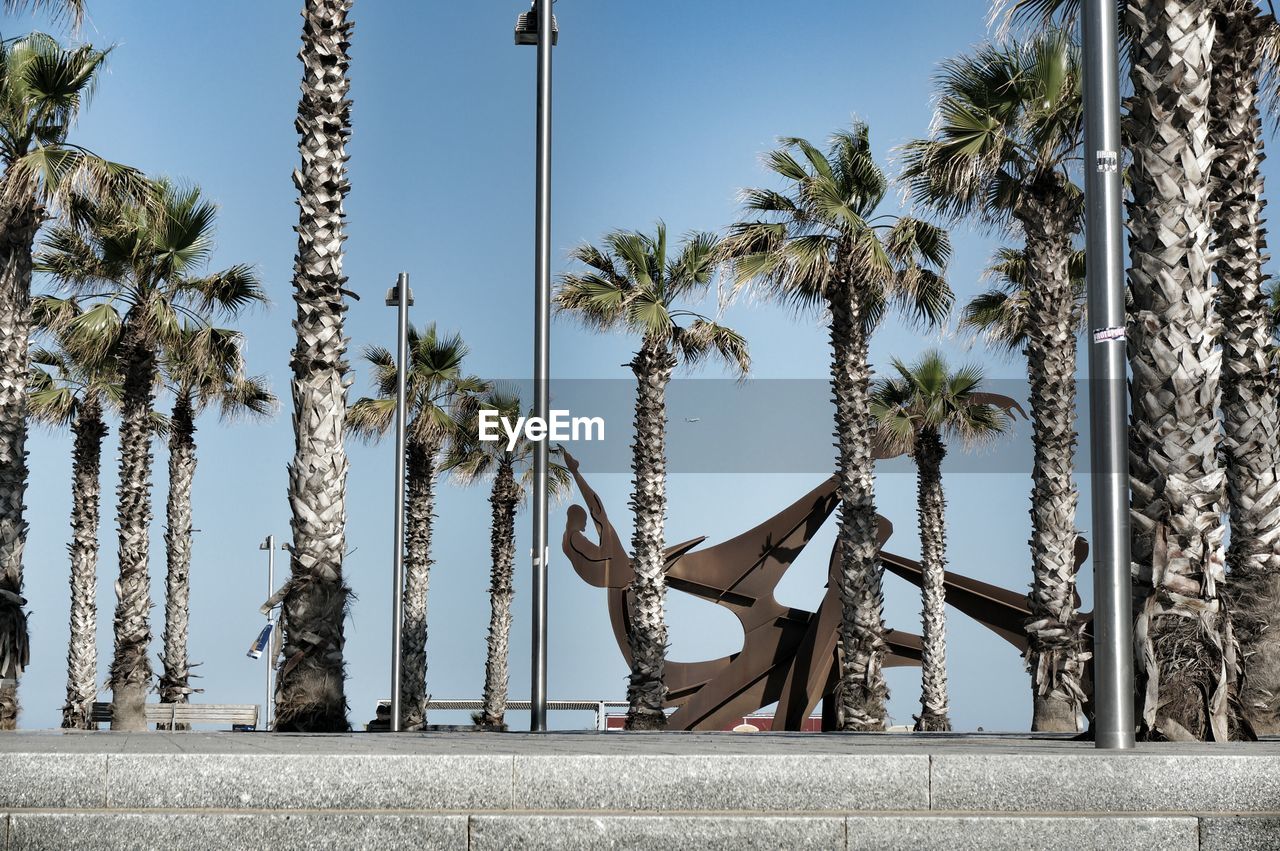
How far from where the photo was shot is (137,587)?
23797 millimetres

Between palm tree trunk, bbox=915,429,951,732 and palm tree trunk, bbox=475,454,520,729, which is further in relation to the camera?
palm tree trunk, bbox=475,454,520,729

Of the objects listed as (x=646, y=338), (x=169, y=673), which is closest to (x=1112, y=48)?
(x=646, y=338)

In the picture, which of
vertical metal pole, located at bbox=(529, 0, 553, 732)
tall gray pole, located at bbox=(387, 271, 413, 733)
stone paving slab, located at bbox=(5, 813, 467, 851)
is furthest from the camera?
tall gray pole, located at bbox=(387, 271, 413, 733)

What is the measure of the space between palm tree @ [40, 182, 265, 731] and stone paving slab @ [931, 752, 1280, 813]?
19.5 metres

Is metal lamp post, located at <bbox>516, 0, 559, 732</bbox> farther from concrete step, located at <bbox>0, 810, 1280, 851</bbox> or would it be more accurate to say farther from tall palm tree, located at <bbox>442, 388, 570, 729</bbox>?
tall palm tree, located at <bbox>442, 388, 570, 729</bbox>

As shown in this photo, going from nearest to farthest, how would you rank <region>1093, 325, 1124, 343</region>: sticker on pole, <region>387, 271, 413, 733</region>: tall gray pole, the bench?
<region>1093, 325, 1124, 343</region>: sticker on pole
<region>387, 271, 413, 733</region>: tall gray pole
the bench

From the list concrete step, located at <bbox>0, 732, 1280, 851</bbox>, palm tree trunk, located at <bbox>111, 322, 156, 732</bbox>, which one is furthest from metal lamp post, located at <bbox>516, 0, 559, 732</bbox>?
palm tree trunk, located at <bbox>111, 322, 156, 732</bbox>

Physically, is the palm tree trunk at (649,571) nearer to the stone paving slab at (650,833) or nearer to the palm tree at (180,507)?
the palm tree at (180,507)

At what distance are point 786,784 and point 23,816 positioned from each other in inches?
130

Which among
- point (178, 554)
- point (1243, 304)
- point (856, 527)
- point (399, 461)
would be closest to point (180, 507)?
point (178, 554)

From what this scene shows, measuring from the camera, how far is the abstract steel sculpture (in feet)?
96.3

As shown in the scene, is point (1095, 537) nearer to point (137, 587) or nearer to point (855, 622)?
point (855, 622)

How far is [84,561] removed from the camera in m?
28.9

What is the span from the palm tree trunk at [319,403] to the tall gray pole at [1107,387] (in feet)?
23.5
